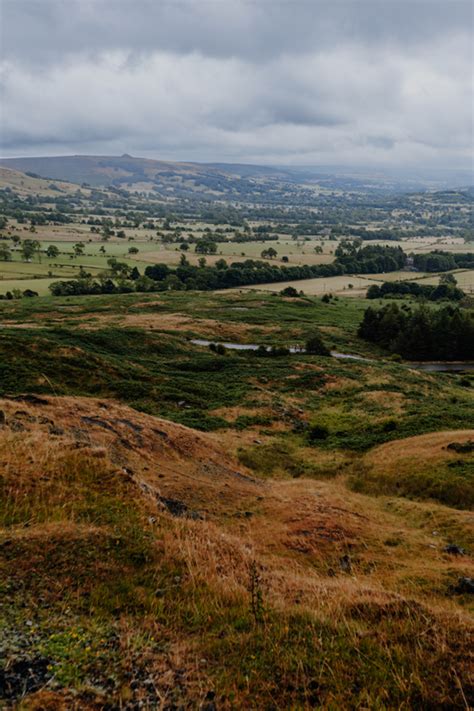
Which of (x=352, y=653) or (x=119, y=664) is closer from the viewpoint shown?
→ (x=119, y=664)

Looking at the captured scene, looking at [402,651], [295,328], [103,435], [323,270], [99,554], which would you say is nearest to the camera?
[402,651]

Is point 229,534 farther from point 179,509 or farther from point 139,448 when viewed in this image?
point 139,448

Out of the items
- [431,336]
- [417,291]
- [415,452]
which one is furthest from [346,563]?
[417,291]

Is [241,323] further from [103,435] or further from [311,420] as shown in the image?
[103,435]

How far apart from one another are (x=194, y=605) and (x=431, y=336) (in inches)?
3311

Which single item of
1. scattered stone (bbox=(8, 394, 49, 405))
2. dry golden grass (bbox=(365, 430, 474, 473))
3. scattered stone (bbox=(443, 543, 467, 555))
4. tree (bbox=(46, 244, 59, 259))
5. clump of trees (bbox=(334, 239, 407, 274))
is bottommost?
dry golden grass (bbox=(365, 430, 474, 473))

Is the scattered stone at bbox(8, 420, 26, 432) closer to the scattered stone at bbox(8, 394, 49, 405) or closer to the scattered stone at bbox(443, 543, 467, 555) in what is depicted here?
the scattered stone at bbox(8, 394, 49, 405)

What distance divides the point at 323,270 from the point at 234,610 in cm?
17433

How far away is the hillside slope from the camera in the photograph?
687 cm

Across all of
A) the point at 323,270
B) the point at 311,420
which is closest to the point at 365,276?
the point at 323,270

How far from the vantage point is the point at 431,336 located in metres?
83.6

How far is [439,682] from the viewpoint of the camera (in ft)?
23.3

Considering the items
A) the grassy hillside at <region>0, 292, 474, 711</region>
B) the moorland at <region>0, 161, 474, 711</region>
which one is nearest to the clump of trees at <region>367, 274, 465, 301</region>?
the moorland at <region>0, 161, 474, 711</region>

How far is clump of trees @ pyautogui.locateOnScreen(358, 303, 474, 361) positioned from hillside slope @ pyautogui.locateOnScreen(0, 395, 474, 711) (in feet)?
236
